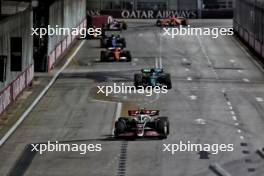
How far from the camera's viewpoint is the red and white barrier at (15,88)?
→ 4172 centimetres

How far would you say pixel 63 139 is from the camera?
36.4m

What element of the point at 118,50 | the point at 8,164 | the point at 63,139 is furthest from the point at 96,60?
the point at 8,164

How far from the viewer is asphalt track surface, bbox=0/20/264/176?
31281mm

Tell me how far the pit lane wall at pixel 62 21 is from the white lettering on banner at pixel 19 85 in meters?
10.5

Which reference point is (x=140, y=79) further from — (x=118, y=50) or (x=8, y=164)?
(x=8, y=164)

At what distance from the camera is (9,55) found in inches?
1704
